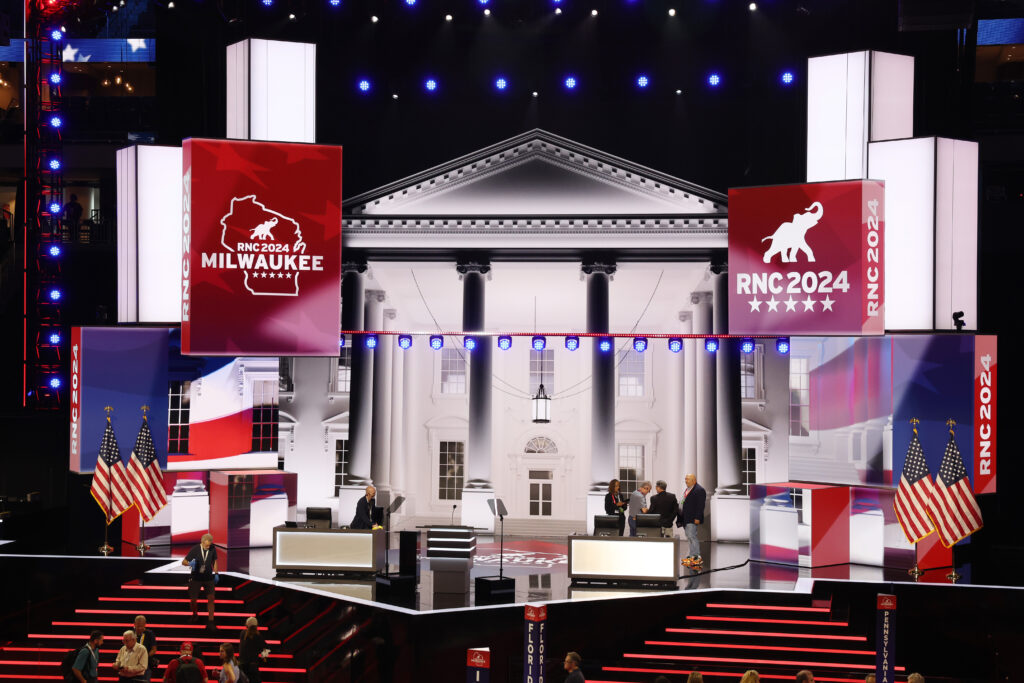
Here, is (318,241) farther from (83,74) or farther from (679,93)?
(83,74)

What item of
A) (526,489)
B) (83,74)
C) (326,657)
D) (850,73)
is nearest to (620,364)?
(526,489)

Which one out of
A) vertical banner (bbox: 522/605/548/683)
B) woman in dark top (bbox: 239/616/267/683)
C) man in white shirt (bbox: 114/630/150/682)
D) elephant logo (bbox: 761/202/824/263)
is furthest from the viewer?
elephant logo (bbox: 761/202/824/263)

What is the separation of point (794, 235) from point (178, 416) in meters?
13.2

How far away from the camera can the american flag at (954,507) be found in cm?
1977

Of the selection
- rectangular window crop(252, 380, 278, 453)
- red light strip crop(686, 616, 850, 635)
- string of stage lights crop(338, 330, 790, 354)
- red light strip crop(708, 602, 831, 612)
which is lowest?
red light strip crop(686, 616, 850, 635)

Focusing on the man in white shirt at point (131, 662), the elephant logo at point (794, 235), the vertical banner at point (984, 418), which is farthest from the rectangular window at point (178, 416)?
the vertical banner at point (984, 418)

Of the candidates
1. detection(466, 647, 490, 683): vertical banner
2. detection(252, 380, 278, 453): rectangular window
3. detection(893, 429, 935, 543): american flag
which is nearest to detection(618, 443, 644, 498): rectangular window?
detection(252, 380, 278, 453): rectangular window

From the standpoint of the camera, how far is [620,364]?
3281cm

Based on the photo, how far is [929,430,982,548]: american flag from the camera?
19.8 meters

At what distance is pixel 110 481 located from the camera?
21.6m

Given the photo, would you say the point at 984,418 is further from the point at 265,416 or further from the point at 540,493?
the point at 265,416

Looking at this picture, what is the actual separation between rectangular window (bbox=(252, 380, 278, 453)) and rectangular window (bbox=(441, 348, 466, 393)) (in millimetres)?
9663

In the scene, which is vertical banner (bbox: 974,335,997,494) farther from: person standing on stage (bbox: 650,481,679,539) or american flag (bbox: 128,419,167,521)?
american flag (bbox: 128,419,167,521)

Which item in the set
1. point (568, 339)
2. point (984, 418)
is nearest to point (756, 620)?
point (984, 418)
